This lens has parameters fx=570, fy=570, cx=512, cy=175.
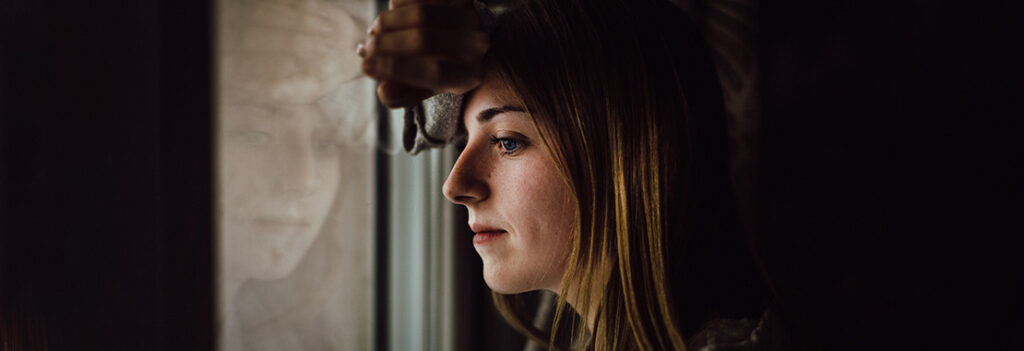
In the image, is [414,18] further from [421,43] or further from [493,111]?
[493,111]

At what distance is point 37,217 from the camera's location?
0.26 meters

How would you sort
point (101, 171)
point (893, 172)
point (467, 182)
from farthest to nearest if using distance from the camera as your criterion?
point (893, 172) < point (467, 182) < point (101, 171)

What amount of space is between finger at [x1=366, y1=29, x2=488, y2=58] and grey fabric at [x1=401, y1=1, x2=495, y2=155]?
0.17ft

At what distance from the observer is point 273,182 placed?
0.33 meters

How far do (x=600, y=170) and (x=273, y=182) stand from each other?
29 cm

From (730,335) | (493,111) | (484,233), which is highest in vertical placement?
(493,111)

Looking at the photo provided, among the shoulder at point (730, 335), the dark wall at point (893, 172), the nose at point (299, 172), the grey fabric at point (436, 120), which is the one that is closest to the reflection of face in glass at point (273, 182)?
the nose at point (299, 172)

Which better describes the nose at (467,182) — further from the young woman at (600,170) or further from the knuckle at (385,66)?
the knuckle at (385,66)

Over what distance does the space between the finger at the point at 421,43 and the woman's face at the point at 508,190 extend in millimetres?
94

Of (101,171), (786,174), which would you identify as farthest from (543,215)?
(786,174)

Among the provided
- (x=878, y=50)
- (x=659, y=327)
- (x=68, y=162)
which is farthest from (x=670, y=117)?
(x=68, y=162)

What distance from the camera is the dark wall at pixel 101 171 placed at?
0.26 m

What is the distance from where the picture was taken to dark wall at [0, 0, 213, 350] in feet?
0.85

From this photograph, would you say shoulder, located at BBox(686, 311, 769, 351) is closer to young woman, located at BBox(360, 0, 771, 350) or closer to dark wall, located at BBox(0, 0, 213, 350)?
young woman, located at BBox(360, 0, 771, 350)
